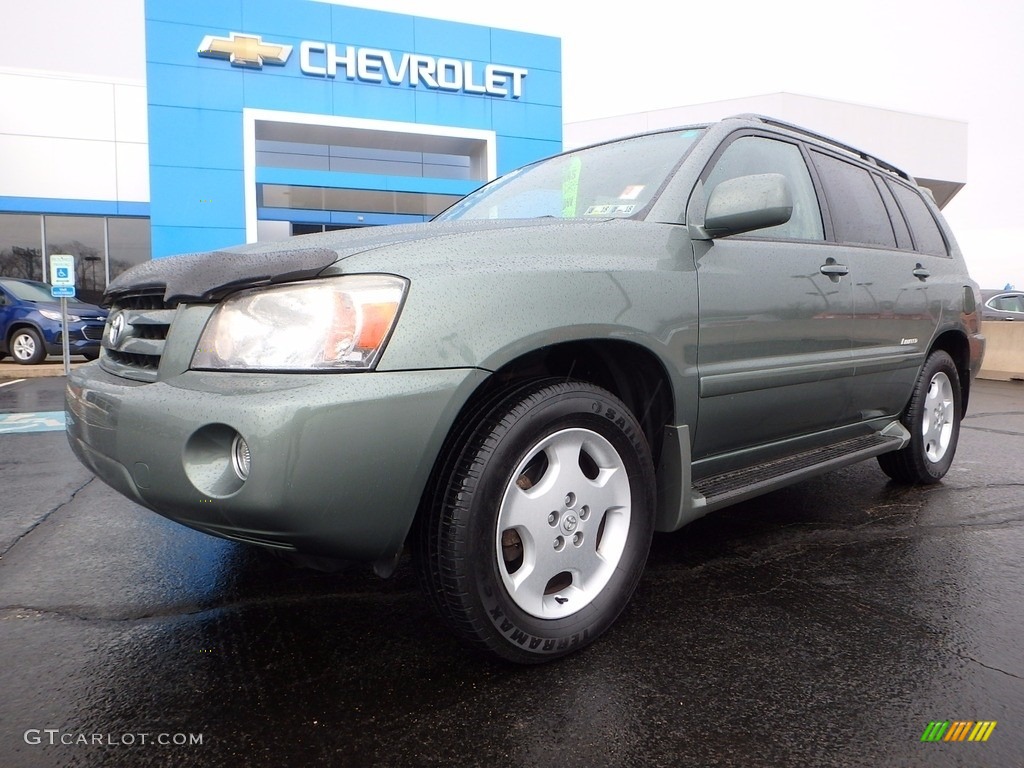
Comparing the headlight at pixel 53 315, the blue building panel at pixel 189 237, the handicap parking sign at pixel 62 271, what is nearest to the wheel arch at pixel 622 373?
the handicap parking sign at pixel 62 271

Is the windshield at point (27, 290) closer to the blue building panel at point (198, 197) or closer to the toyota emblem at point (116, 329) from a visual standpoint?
the blue building panel at point (198, 197)

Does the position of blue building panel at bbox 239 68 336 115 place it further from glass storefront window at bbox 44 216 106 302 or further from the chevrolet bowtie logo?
glass storefront window at bbox 44 216 106 302

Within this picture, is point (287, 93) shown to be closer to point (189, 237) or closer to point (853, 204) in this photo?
point (189, 237)

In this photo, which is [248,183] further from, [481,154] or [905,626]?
[905,626]

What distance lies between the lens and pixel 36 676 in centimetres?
189

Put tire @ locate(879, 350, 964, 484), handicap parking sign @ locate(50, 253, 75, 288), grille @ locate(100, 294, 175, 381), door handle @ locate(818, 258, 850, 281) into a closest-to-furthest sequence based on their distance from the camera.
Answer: grille @ locate(100, 294, 175, 381)
door handle @ locate(818, 258, 850, 281)
tire @ locate(879, 350, 964, 484)
handicap parking sign @ locate(50, 253, 75, 288)

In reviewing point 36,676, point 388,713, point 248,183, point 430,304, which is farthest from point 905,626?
point 248,183

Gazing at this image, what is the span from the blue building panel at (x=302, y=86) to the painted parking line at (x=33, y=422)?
11.4 metres

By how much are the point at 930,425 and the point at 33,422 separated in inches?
273

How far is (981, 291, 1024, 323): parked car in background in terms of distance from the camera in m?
15.5

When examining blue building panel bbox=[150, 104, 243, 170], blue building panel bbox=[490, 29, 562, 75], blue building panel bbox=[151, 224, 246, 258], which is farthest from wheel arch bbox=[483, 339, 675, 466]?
blue building panel bbox=[490, 29, 562, 75]

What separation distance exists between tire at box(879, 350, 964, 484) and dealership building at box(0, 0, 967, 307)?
16080 mm

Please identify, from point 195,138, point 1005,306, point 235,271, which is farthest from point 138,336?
point 1005,306

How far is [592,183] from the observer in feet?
9.02
